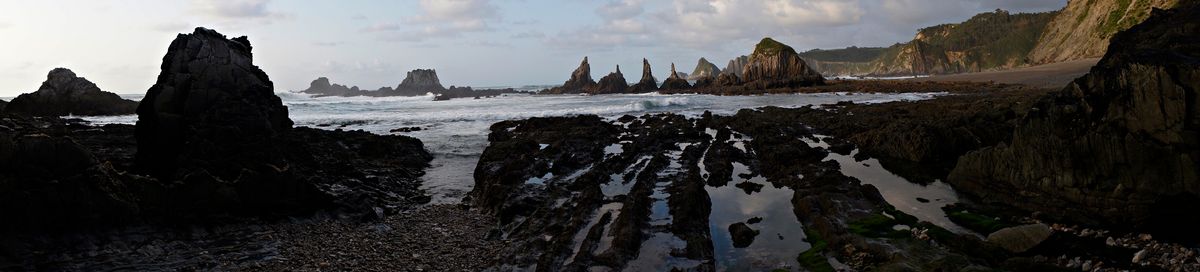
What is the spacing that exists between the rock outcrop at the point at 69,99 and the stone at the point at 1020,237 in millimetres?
70603

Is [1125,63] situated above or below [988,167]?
above

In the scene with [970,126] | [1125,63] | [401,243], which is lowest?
[401,243]

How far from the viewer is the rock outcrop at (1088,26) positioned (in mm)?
90812

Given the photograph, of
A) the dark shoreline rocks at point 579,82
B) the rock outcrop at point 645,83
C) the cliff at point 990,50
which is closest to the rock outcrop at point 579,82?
the dark shoreline rocks at point 579,82

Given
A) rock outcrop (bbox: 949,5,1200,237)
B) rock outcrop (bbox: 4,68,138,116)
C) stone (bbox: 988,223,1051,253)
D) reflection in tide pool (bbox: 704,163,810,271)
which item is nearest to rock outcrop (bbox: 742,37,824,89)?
rock outcrop (bbox: 4,68,138,116)

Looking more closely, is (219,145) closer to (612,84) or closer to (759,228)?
(759,228)

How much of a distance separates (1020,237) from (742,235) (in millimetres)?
4871

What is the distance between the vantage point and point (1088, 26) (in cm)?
10800

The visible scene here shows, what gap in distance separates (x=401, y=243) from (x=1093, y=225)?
14701mm

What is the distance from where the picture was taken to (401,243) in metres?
12.7

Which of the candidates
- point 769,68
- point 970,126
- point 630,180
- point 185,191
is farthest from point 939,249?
point 769,68

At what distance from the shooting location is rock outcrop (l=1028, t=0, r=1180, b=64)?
9081 cm

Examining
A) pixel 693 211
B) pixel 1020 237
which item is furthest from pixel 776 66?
pixel 1020 237

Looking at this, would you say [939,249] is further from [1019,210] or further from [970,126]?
[970,126]
